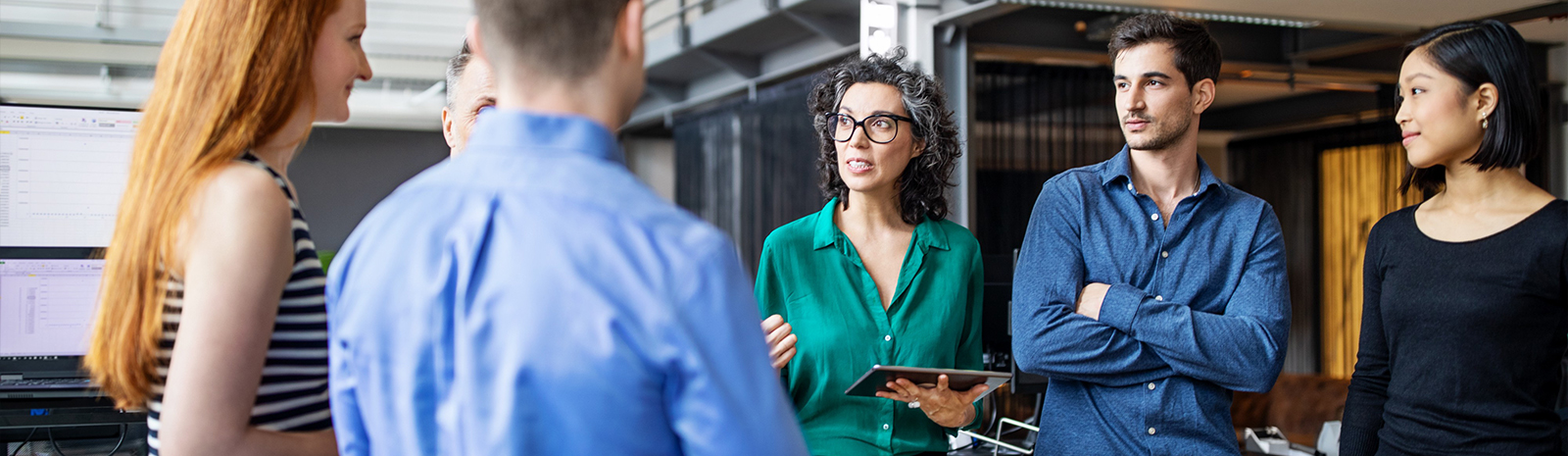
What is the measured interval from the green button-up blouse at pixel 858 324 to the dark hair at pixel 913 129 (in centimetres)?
8

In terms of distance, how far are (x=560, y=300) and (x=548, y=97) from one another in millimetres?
208

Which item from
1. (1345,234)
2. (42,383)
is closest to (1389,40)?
(1345,234)

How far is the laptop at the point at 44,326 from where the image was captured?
235 centimetres

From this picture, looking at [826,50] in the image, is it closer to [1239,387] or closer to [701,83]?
[701,83]

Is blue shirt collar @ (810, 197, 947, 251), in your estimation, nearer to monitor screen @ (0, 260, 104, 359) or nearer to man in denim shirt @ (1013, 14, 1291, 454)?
man in denim shirt @ (1013, 14, 1291, 454)

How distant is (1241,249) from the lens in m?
2.06

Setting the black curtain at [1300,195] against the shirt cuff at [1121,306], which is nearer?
the shirt cuff at [1121,306]

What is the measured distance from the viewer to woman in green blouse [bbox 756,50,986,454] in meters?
2.12

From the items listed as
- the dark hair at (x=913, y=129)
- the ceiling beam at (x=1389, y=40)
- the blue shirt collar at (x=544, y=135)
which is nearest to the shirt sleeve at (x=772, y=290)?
the dark hair at (x=913, y=129)

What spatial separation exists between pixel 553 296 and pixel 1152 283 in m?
Result: 1.52

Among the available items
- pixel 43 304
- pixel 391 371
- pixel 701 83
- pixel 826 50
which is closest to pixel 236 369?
pixel 391 371

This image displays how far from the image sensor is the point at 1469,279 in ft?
6.23

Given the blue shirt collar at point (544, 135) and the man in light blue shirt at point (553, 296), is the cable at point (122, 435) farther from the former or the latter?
the blue shirt collar at point (544, 135)

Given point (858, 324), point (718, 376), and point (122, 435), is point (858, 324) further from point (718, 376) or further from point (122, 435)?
point (122, 435)
